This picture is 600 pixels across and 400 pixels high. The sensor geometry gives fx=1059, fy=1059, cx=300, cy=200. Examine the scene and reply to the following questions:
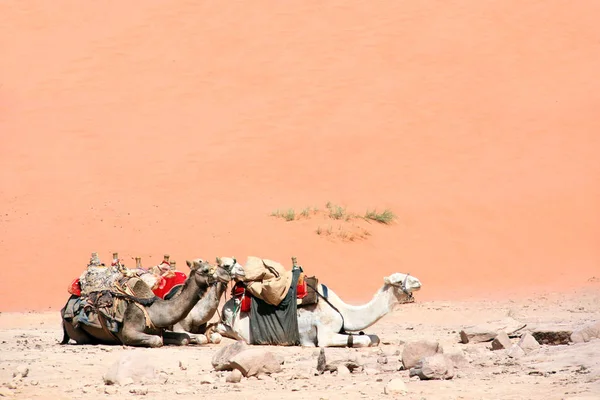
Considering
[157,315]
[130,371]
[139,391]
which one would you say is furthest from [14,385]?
[157,315]

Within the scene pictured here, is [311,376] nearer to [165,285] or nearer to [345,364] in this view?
[345,364]

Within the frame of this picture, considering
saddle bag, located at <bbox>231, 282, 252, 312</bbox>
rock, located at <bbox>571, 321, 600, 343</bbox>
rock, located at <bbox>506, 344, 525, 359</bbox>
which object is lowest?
rock, located at <bbox>506, 344, 525, 359</bbox>

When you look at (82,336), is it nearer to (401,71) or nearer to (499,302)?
(499,302)

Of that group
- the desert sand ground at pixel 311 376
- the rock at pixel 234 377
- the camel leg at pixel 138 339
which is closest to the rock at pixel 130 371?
the desert sand ground at pixel 311 376

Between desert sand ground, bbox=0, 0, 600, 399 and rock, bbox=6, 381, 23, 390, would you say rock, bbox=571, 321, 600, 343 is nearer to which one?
desert sand ground, bbox=0, 0, 600, 399

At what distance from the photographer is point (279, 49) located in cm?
3809

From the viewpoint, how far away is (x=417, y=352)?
33.3ft

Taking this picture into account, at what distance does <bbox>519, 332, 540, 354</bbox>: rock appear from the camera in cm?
1113

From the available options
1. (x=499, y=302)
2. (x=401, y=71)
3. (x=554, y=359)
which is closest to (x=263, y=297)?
(x=554, y=359)

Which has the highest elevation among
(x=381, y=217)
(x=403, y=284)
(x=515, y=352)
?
(x=381, y=217)

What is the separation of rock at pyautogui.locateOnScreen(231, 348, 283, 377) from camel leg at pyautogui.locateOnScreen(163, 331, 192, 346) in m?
3.18

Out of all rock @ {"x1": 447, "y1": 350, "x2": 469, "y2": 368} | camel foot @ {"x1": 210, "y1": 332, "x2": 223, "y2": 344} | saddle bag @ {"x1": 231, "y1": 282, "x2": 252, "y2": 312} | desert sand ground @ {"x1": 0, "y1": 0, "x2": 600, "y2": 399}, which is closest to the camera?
rock @ {"x1": 447, "y1": 350, "x2": 469, "y2": 368}

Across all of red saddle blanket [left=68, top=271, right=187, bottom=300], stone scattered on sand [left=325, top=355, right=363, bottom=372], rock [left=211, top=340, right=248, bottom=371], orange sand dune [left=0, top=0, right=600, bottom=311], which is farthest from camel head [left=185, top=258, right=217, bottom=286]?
orange sand dune [left=0, top=0, right=600, bottom=311]

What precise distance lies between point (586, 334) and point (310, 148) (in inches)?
788
